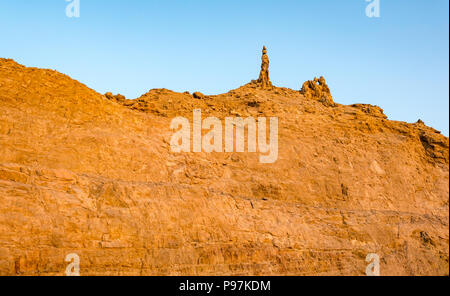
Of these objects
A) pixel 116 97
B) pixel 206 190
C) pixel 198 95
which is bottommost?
pixel 206 190

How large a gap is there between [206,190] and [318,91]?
13.9 metres

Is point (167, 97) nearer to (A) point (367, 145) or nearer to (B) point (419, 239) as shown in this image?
(A) point (367, 145)

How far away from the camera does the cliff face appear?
55.0ft

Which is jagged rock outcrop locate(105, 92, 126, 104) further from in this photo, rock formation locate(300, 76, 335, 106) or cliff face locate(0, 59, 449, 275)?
rock formation locate(300, 76, 335, 106)

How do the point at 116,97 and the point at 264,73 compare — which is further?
the point at 264,73

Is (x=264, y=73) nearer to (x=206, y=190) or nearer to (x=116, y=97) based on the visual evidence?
(x=116, y=97)

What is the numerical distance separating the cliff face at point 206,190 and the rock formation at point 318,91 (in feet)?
4.36

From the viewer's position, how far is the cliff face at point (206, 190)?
16.8 meters

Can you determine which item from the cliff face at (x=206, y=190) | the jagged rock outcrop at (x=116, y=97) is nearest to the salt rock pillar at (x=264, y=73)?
the cliff face at (x=206, y=190)

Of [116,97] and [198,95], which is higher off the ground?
[198,95]

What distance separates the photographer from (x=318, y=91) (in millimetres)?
30859

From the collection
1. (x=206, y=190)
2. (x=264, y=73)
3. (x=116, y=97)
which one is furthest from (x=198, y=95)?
(x=206, y=190)

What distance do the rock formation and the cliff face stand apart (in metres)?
1.33
